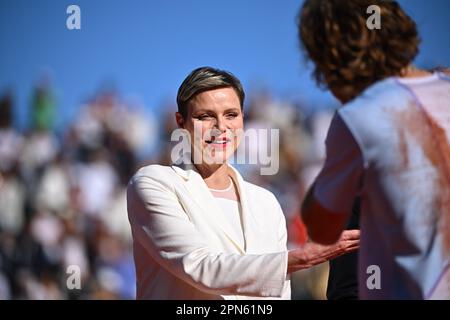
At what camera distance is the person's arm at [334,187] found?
162cm

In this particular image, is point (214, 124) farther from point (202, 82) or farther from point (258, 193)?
point (258, 193)

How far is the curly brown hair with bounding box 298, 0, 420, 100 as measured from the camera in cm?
169

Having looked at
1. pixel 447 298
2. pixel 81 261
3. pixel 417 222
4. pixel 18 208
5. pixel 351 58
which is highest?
pixel 351 58

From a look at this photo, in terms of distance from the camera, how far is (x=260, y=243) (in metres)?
2.41

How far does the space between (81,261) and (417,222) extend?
4.04 metres

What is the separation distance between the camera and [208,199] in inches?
94.7

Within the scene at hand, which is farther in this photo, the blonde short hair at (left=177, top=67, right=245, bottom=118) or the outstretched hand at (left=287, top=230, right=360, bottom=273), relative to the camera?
the blonde short hair at (left=177, top=67, right=245, bottom=118)

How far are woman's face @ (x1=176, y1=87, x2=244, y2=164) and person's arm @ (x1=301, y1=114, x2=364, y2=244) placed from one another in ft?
2.72

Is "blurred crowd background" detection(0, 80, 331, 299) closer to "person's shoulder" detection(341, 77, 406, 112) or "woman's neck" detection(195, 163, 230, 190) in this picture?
"woman's neck" detection(195, 163, 230, 190)

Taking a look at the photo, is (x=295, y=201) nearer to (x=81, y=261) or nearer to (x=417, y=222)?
(x=81, y=261)

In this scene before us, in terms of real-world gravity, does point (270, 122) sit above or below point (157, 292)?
above

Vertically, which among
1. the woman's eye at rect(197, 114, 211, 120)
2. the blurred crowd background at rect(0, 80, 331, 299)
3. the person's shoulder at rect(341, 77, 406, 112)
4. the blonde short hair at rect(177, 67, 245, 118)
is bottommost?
the blurred crowd background at rect(0, 80, 331, 299)

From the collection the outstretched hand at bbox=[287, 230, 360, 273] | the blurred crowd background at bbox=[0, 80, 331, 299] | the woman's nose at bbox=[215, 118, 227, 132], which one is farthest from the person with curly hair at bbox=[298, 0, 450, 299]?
the blurred crowd background at bbox=[0, 80, 331, 299]
